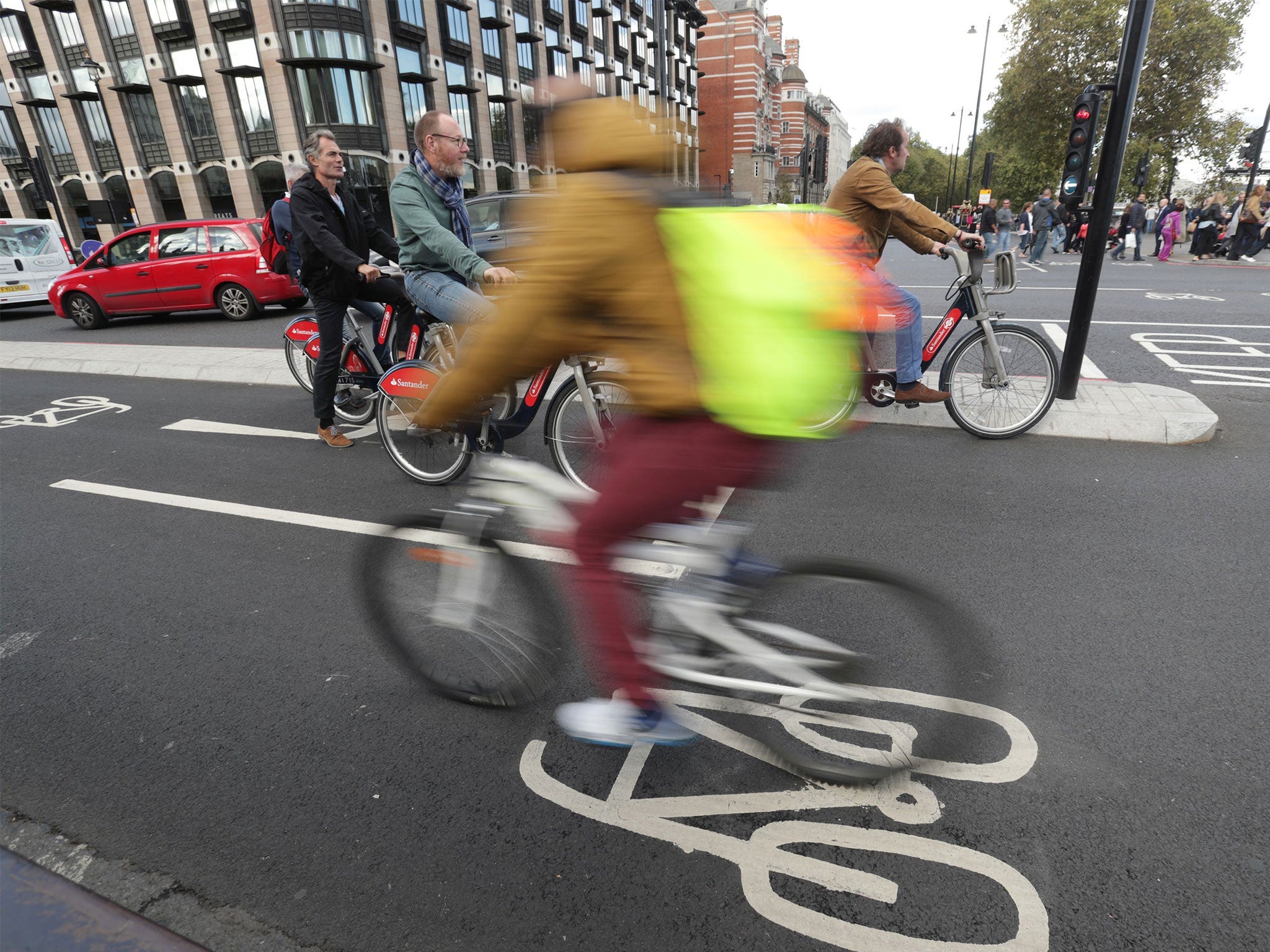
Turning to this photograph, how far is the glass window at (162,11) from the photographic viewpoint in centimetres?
3309

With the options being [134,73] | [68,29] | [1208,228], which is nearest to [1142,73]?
[1208,228]

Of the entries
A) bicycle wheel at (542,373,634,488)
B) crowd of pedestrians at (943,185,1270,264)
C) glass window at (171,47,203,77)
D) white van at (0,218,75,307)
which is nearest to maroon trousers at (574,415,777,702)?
bicycle wheel at (542,373,634,488)

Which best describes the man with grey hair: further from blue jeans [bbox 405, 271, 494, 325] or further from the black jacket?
blue jeans [bbox 405, 271, 494, 325]

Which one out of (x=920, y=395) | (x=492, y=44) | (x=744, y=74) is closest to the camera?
(x=920, y=395)

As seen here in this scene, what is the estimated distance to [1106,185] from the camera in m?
4.99

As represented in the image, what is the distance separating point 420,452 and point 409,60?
38.0 meters

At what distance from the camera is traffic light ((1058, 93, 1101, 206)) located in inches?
221

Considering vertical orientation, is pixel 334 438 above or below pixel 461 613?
below

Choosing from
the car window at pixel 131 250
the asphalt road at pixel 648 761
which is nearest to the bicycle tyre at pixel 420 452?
the asphalt road at pixel 648 761

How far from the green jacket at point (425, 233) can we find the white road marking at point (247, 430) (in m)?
1.70

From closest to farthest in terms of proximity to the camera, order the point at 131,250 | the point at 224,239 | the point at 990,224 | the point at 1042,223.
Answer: the point at 224,239 < the point at 131,250 < the point at 1042,223 < the point at 990,224

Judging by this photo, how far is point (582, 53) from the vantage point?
157 ft

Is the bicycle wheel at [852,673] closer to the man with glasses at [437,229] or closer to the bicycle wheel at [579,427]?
the bicycle wheel at [579,427]

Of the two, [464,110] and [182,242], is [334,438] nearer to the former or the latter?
[182,242]
